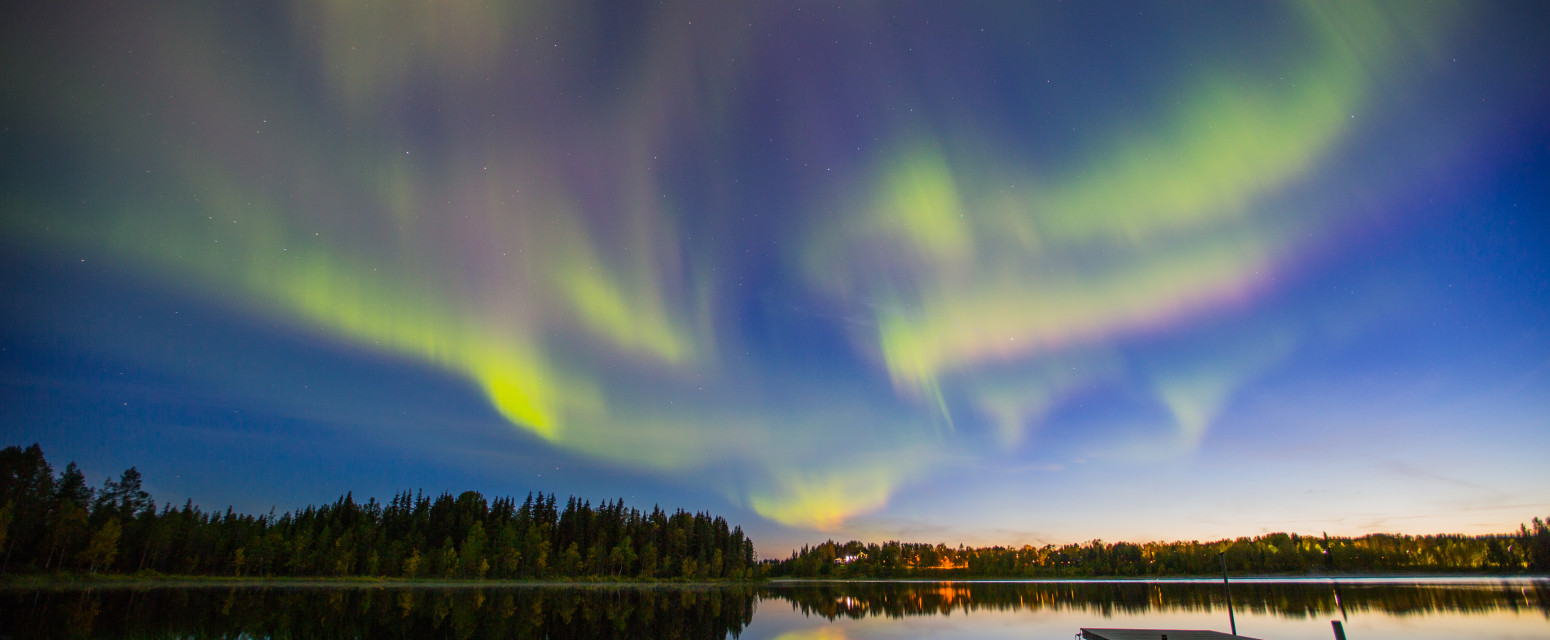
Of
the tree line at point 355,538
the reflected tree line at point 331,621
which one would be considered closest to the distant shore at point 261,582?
the tree line at point 355,538

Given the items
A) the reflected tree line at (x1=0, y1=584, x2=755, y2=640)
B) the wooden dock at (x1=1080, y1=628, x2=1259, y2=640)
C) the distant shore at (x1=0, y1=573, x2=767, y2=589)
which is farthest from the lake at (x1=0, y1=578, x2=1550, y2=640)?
the distant shore at (x1=0, y1=573, x2=767, y2=589)

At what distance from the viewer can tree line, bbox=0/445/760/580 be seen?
282 feet

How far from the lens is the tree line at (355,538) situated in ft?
282

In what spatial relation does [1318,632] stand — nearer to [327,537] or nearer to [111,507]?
[327,537]

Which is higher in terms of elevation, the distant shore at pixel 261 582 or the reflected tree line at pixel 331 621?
the reflected tree line at pixel 331 621

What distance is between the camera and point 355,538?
126 m

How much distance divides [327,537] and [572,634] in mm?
105306

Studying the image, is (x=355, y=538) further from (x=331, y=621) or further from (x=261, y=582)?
(x=331, y=621)

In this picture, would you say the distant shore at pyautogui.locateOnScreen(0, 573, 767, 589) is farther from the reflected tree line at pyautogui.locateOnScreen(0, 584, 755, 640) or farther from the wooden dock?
the wooden dock

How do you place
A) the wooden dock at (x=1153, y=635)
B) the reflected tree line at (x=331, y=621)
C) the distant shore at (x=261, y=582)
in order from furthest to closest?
the distant shore at (x=261, y=582)
the wooden dock at (x=1153, y=635)
the reflected tree line at (x=331, y=621)

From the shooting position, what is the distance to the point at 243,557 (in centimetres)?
11000

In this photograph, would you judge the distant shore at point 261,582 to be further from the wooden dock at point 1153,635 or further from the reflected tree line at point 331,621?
the wooden dock at point 1153,635

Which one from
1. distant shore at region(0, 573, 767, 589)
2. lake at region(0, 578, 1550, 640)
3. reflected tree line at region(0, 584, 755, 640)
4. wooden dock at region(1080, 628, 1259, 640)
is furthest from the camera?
distant shore at region(0, 573, 767, 589)

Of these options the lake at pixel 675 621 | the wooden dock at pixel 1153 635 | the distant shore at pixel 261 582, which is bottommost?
the distant shore at pixel 261 582
